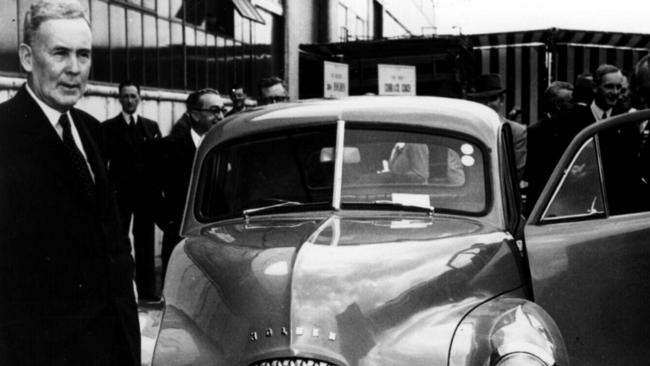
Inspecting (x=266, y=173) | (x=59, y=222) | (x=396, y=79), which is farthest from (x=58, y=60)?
(x=396, y=79)

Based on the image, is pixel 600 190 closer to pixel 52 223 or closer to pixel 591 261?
pixel 591 261

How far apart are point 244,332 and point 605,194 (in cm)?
168

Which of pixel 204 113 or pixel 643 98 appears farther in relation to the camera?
pixel 204 113

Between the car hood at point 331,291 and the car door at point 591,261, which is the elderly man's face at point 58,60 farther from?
the car door at point 591,261

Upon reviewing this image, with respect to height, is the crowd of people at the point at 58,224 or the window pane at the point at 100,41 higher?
the window pane at the point at 100,41

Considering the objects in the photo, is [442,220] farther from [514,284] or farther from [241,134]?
[241,134]

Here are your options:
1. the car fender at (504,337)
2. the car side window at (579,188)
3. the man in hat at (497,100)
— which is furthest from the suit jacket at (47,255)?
the man in hat at (497,100)

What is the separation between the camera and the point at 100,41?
10.4 m

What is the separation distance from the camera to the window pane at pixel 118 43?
35.2 feet

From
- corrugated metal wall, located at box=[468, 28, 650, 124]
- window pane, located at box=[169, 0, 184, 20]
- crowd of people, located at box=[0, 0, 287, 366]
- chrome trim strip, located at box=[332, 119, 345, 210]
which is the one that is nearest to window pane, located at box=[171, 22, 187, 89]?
window pane, located at box=[169, 0, 184, 20]

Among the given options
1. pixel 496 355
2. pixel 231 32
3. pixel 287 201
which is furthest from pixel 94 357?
pixel 231 32

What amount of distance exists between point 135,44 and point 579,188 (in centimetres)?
827

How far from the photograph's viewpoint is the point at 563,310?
153 inches

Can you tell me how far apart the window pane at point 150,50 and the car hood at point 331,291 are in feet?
26.9
